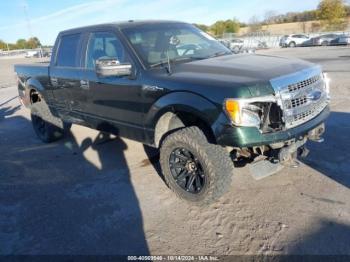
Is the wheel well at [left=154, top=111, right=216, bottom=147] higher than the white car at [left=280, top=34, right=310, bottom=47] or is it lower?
higher

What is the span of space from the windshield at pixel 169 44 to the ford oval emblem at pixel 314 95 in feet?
4.65

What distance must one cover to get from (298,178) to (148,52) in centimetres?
241

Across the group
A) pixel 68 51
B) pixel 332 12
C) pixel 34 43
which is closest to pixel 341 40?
pixel 332 12

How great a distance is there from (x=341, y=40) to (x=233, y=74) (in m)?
33.5

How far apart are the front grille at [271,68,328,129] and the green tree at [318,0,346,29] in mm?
52598

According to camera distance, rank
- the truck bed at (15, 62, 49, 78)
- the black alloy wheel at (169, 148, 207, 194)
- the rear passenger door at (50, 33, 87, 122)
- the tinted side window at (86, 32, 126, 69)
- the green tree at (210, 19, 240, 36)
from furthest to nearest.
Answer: the green tree at (210, 19, 240, 36), the truck bed at (15, 62, 49, 78), the rear passenger door at (50, 33, 87, 122), the tinted side window at (86, 32, 126, 69), the black alloy wheel at (169, 148, 207, 194)

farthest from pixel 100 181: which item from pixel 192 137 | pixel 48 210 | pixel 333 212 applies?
pixel 333 212

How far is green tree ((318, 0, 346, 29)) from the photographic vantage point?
165 ft

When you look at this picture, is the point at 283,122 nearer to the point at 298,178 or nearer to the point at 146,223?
the point at 298,178

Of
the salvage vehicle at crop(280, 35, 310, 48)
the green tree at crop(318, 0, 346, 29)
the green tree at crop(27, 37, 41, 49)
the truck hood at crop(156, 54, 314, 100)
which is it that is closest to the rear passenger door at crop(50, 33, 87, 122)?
the truck hood at crop(156, 54, 314, 100)

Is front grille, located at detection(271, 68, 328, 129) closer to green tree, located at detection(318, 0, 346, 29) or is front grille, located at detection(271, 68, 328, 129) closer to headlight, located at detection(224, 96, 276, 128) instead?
headlight, located at detection(224, 96, 276, 128)

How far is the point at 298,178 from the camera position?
13.9ft

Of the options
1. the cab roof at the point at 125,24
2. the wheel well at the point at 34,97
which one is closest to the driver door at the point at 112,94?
the cab roof at the point at 125,24

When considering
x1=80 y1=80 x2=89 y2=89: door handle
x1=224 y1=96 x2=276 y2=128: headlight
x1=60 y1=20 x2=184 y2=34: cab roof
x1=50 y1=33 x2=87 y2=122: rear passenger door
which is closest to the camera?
x1=224 y1=96 x2=276 y2=128: headlight
